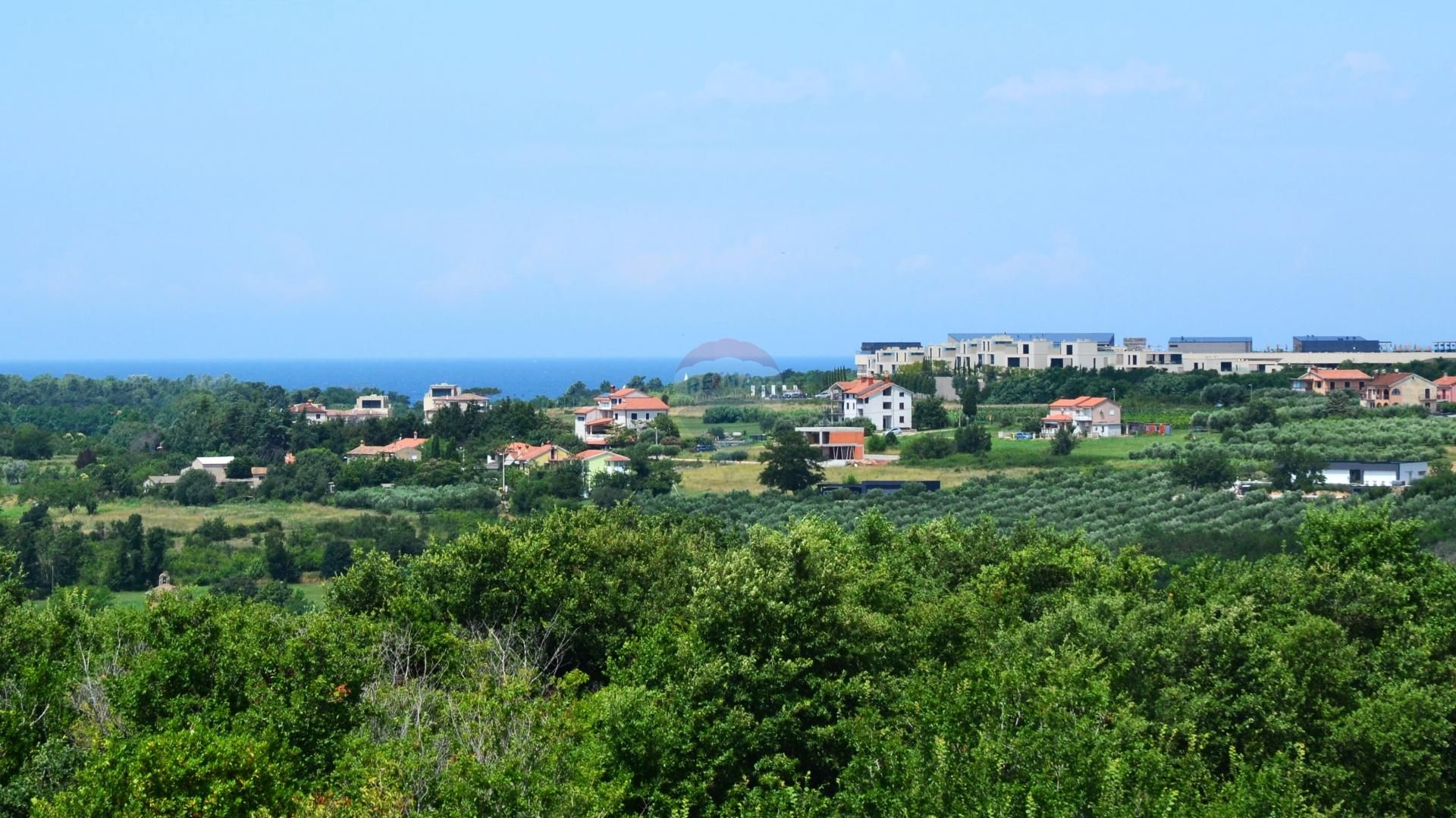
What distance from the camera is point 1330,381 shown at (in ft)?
235

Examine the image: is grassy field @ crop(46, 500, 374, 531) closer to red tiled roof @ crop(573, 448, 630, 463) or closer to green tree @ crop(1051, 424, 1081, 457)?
red tiled roof @ crop(573, 448, 630, 463)

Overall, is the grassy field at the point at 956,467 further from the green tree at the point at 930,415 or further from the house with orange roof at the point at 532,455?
the green tree at the point at 930,415

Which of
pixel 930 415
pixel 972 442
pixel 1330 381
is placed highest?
pixel 1330 381

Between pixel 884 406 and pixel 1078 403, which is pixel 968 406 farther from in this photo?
pixel 1078 403

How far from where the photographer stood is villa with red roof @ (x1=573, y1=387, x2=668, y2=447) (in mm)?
71812

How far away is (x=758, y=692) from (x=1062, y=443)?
148 feet

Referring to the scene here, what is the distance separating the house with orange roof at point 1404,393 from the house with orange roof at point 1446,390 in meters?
0.17

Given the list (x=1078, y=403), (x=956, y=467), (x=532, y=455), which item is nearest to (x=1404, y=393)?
(x=1078, y=403)

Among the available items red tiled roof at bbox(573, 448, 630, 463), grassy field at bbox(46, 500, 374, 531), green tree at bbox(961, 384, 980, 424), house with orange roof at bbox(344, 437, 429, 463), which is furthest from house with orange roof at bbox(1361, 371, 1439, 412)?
grassy field at bbox(46, 500, 374, 531)

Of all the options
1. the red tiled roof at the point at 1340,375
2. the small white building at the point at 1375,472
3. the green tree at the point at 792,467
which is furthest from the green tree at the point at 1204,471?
the red tiled roof at the point at 1340,375

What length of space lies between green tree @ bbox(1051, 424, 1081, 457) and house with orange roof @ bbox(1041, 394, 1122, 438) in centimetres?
401

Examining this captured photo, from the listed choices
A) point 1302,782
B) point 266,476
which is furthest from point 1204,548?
point 266,476

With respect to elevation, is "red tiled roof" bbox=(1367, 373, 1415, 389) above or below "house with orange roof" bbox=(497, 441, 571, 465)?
above

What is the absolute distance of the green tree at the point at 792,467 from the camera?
175 ft
